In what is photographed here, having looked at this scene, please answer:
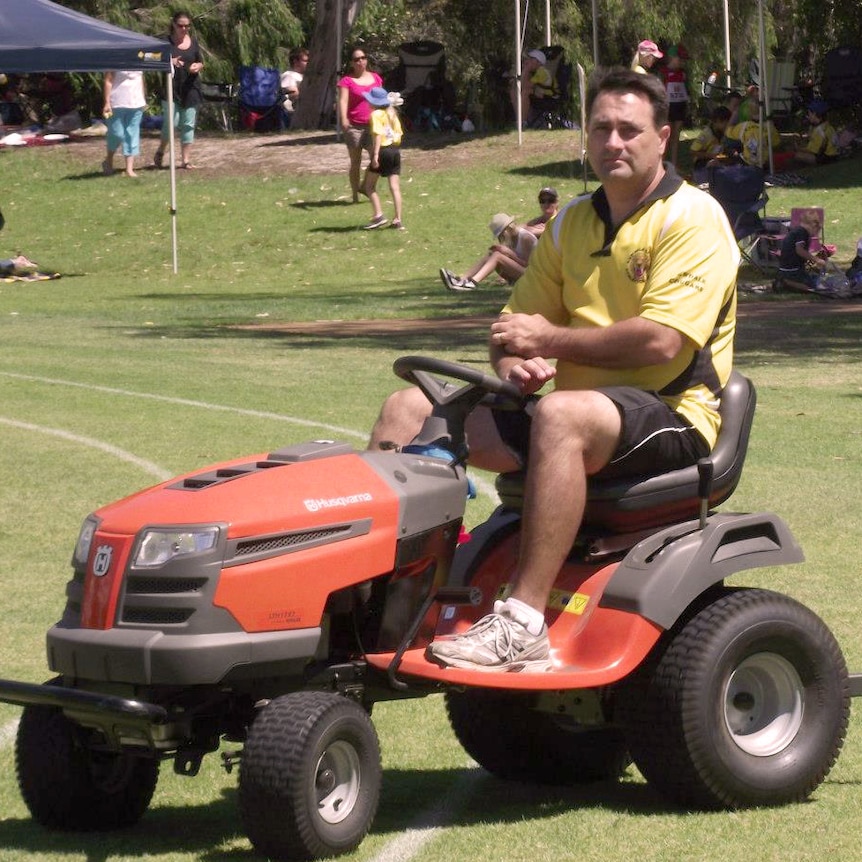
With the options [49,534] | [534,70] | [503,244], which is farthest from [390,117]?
[49,534]

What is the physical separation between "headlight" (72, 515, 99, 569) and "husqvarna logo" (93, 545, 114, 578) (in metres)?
0.05

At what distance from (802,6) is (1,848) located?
107 ft

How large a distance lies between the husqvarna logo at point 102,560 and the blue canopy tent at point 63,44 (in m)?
16.8

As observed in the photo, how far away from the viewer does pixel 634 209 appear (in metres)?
5.00

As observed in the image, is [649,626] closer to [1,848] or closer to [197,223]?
[1,848]

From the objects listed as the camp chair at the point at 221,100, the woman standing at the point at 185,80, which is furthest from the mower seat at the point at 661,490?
the camp chair at the point at 221,100

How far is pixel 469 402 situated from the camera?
4.67 meters

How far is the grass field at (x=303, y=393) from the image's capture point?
457cm

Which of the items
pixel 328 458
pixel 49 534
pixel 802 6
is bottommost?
pixel 49 534

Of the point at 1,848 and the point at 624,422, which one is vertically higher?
the point at 624,422

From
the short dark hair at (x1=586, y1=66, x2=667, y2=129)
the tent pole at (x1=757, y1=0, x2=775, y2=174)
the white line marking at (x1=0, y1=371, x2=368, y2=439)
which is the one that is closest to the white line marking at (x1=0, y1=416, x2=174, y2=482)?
the white line marking at (x1=0, y1=371, x2=368, y2=439)

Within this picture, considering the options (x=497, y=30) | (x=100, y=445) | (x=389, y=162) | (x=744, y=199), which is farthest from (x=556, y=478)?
(x=497, y=30)

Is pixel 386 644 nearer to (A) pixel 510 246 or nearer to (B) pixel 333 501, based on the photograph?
(B) pixel 333 501

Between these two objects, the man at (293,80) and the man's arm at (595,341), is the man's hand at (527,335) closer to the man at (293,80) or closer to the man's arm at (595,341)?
the man's arm at (595,341)
